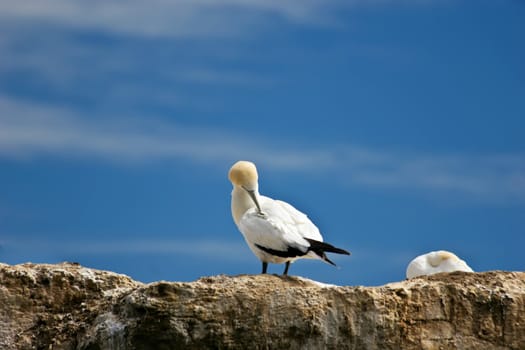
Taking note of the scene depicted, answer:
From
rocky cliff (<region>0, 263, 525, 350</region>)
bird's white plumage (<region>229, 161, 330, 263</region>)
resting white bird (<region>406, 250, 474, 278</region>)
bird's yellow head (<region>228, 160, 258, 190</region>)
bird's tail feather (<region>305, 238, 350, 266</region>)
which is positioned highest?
resting white bird (<region>406, 250, 474, 278</region>)

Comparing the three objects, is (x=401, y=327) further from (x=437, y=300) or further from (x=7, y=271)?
(x=7, y=271)

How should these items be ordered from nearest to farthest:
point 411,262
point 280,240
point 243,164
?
point 280,240, point 243,164, point 411,262

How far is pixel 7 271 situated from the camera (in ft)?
47.1

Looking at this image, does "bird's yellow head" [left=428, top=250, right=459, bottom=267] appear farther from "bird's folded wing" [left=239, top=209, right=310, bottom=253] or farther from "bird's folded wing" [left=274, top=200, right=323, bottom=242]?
"bird's folded wing" [left=239, top=209, right=310, bottom=253]

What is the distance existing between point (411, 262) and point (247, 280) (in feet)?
18.9

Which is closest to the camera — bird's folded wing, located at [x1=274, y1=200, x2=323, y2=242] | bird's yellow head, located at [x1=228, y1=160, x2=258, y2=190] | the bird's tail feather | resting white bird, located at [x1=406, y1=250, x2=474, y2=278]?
the bird's tail feather

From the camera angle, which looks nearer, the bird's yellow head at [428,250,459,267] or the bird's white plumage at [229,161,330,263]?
the bird's white plumage at [229,161,330,263]

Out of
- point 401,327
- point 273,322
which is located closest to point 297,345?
point 273,322

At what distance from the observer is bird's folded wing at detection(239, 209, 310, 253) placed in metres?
14.0

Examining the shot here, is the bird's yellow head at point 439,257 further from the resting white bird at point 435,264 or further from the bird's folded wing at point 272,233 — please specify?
the bird's folded wing at point 272,233

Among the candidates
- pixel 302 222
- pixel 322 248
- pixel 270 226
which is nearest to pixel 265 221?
pixel 270 226

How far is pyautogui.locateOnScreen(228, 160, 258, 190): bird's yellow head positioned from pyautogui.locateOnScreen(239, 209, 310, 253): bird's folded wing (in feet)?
1.79

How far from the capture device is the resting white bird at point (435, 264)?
58.9 ft

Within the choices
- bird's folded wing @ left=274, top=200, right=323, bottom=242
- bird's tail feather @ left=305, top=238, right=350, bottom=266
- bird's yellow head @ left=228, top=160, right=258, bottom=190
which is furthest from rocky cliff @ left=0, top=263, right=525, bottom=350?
bird's yellow head @ left=228, top=160, right=258, bottom=190
